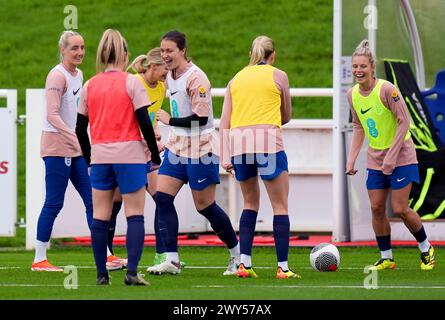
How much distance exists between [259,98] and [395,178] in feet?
5.80

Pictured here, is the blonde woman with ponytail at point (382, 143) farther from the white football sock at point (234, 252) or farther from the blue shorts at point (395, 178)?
the white football sock at point (234, 252)

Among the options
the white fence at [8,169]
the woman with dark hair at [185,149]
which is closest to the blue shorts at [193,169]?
the woman with dark hair at [185,149]

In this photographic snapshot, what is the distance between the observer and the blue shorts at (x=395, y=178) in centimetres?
1287

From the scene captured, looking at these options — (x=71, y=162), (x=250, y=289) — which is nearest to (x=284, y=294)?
(x=250, y=289)

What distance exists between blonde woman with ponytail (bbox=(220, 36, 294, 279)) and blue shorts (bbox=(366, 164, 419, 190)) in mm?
1330

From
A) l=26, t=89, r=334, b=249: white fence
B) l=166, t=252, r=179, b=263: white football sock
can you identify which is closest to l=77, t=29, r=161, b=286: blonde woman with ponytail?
l=166, t=252, r=179, b=263: white football sock

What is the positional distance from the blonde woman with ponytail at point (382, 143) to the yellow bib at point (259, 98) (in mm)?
1187

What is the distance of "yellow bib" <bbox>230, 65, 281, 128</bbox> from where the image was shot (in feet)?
39.1

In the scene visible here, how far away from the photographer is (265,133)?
39.0 feet

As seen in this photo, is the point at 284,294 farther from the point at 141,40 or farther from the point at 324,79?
the point at 141,40

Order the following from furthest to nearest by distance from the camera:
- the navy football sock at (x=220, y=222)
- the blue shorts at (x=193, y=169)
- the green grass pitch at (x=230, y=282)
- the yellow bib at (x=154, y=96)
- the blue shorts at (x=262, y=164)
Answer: the yellow bib at (x=154, y=96), the navy football sock at (x=220, y=222), the blue shorts at (x=193, y=169), the blue shorts at (x=262, y=164), the green grass pitch at (x=230, y=282)

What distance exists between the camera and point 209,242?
16641 millimetres

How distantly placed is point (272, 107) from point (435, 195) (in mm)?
5013

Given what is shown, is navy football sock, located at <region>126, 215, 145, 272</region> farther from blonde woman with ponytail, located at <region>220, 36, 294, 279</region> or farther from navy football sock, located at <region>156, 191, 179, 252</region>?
navy football sock, located at <region>156, 191, 179, 252</region>
